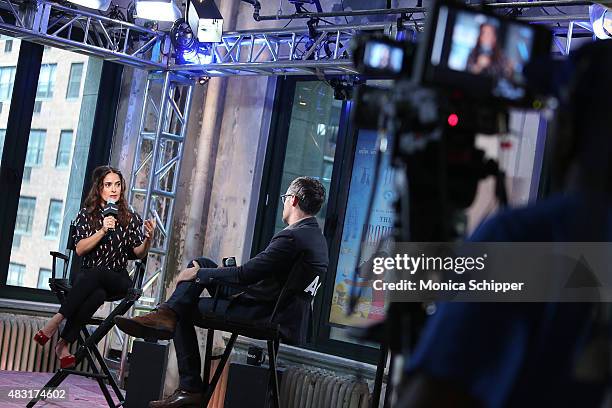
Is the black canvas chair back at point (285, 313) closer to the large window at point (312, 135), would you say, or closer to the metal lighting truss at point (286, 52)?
the metal lighting truss at point (286, 52)

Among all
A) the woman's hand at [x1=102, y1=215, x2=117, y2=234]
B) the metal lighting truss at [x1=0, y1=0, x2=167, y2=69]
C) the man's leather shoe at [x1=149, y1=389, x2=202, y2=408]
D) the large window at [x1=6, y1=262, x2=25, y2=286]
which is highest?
the metal lighting truss at [x1=0, y1=0, x2=167, y2=69]

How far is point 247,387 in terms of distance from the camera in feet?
18.8

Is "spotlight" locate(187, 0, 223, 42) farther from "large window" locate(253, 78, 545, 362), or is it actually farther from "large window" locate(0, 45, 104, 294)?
"large window" locate(0, 45, 104, 294)

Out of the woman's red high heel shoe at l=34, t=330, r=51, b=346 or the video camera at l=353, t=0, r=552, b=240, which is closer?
the video camera at l=353, t=0, r=552, b=240

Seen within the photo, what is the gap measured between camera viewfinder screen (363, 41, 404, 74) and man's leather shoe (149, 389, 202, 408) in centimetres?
419

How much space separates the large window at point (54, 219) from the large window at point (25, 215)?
5.9 inches

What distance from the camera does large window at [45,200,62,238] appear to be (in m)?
8.55

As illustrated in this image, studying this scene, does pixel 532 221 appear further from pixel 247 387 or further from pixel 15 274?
pixel 15 274

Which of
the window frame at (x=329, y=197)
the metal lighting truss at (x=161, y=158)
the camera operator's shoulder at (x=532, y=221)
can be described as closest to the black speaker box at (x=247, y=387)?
the window frame at (x=329, y=197)

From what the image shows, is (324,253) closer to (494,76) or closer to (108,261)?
(108,261)

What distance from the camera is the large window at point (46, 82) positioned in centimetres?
846

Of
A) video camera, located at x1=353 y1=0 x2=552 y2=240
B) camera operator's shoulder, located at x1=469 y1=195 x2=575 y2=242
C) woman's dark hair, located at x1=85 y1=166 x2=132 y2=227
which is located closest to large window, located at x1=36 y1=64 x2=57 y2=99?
woman's dark hair, located at x1=85 y1=166 x2=132 y2=227

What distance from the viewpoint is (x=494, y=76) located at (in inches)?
56.5

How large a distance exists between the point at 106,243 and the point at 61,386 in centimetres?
150
